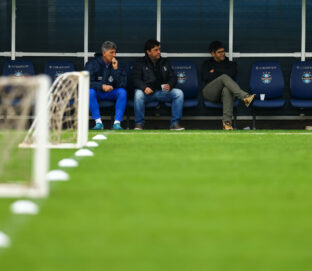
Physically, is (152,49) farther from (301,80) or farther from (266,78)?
(301,80)

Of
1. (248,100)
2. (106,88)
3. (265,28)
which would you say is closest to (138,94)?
(106,88)

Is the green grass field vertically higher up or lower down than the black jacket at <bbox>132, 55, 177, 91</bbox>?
lower down

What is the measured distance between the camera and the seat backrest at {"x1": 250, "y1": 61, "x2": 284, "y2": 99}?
1153cm

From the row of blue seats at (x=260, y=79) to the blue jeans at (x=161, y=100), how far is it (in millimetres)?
347

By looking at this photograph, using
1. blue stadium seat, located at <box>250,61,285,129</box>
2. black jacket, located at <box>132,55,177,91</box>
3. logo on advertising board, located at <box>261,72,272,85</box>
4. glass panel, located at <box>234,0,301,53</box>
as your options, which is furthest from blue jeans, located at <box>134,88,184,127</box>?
glass panel, located at <box>234,0,301,53</box>

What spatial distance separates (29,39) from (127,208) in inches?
360

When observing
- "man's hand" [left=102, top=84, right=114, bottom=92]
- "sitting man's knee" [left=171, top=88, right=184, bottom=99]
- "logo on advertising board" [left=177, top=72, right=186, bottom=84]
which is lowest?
"sitting man's knee" [left=171, top=88, right=184, bottom=99]

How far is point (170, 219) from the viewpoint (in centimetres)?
321

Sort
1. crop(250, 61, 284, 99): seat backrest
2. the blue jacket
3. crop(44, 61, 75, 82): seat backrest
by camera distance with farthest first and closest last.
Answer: crop(44, 61, 75, 82): seat backrest
crop(250, 61, 284, 99): seat backrest
the blue jacket

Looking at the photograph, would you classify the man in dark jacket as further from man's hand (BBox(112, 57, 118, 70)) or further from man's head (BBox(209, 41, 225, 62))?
man's head (BBox(209, 41, 225, 62))

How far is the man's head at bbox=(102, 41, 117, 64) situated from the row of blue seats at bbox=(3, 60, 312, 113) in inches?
45.6

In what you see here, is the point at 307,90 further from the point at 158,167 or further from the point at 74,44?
the point at 158,167

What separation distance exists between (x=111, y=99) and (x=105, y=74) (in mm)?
386

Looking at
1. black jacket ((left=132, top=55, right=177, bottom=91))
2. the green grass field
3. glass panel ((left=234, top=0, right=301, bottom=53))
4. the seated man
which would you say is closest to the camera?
the green grass field
